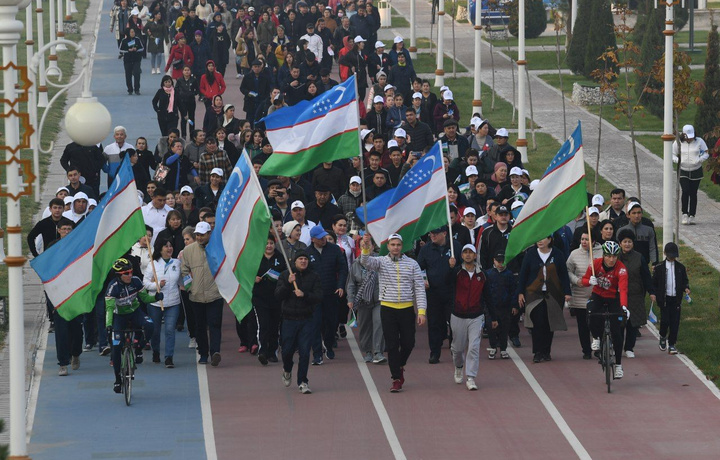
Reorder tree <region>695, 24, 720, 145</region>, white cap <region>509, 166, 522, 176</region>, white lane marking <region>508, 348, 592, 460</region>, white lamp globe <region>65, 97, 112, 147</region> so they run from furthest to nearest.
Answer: tree <region>695, 24, 720, 145</region> → white cap <region>509, 166, 522, 176</region> → white lane marking <region>508, 348, 592, 460</region> → white lamp globe <region>65, 97, 112, 147</region>

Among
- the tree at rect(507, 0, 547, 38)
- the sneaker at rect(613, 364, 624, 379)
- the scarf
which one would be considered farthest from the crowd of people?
the tree at rect(507, 0, 547, 38)

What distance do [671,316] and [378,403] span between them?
4182mm

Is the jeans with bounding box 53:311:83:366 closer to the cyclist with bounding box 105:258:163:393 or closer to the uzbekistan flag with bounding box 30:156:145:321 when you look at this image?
the cyclist with bounding box 105:258:163:393

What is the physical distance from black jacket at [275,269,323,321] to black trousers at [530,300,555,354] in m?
2.95

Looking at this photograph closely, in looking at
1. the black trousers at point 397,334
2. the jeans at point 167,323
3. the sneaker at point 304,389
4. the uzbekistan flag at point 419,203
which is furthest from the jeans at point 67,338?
the uzbekistan flag at point 419,203

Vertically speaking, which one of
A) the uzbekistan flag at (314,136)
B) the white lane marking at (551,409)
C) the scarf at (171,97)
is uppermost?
the uzbekistan flag at (314,136)

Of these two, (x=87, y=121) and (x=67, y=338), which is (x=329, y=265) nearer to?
(x=67, y=338)

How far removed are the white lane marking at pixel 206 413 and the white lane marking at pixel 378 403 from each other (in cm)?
180

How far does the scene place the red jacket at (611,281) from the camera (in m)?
18.5

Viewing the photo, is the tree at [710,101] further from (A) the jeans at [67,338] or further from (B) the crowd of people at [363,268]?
(A) the jeans at [67,338]

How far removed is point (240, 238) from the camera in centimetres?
1769

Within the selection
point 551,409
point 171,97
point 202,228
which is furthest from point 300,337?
point 171,97

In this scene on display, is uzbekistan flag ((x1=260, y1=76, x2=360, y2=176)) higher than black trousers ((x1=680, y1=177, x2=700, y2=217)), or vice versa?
uzbekistan flag ((x1=260, y1=76, x2=360, y2=176))

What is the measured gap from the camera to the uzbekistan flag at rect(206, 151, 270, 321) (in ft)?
→ 57.7
